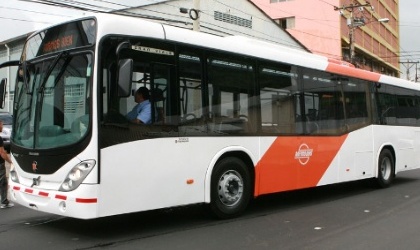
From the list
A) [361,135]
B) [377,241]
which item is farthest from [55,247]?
[361,135]

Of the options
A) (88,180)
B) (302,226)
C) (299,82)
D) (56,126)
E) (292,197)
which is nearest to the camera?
(88,180)

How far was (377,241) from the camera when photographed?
6445 mm

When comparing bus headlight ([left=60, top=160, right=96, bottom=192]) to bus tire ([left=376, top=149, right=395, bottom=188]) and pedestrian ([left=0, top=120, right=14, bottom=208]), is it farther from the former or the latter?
bus tire ([left=376, top=149, right=395, bottom=188])

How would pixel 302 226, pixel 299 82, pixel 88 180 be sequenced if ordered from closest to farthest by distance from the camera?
pixel 88 180 < pixel 302 226 < pixel 299 82

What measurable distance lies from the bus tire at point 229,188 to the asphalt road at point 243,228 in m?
0.19

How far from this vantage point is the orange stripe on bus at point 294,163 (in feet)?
27.6

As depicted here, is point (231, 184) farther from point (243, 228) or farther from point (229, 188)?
point (243, 228)

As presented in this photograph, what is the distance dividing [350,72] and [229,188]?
4.74 m

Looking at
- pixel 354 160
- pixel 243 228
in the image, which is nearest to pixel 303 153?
pixel 354 160

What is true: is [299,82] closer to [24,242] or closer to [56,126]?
[56,126]

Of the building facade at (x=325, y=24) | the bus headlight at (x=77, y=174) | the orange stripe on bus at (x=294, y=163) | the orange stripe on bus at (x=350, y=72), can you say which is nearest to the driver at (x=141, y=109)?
the bus headlight at (x=77, y=174)

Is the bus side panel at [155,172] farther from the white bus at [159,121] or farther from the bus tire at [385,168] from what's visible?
the bus tire at [385,168]

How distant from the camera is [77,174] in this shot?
6070 millimetres

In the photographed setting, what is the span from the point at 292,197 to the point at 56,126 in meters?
5.72
